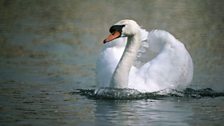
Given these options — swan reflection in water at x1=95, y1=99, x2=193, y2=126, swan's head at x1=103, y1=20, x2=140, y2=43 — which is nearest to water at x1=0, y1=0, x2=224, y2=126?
swan reflection in water at x1=95, y1=99, x2=193, y2=126

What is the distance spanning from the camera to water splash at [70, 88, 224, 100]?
1248cm

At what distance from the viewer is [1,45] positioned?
17.7m

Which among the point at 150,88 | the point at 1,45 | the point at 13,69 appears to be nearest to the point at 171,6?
the point at 1,45

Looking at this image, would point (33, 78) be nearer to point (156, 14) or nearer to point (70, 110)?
point (70, 110)

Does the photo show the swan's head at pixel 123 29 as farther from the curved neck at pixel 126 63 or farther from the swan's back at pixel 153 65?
the swan's back at pixel 153 65

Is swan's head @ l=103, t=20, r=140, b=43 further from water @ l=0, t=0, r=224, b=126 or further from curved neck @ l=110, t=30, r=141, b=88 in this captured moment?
water @ l=0, t=0, r=224, b=126

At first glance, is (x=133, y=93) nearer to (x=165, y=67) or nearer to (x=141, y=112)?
(x=165, y=67)

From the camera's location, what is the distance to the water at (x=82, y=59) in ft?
36.7

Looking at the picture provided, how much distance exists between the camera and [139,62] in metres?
13.8

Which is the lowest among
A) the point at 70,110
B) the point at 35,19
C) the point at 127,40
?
the point at 70,110

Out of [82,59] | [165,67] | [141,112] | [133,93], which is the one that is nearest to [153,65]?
[165,67]

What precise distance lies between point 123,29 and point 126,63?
19.1 inches

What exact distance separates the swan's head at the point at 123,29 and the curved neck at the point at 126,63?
130mm

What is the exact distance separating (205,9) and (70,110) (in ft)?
41.0
